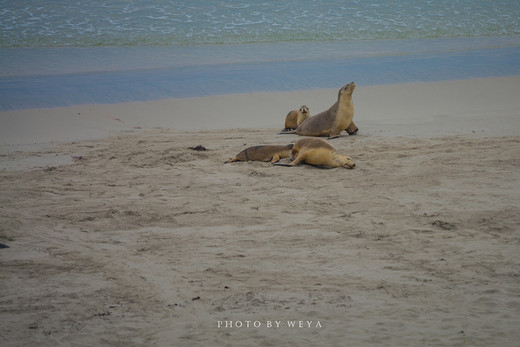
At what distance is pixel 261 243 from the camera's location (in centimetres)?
415

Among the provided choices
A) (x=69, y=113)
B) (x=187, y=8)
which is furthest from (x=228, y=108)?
(x=187, y=8)

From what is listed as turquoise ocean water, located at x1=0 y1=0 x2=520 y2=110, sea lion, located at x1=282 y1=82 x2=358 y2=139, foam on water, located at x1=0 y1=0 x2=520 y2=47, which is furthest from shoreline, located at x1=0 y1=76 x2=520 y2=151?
foam on water, located at x1=0 y1=0 x2=520 y2=47

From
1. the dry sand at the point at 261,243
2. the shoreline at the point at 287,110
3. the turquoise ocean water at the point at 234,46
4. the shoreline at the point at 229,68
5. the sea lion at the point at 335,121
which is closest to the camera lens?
A: the dry sand at the point at 261,243

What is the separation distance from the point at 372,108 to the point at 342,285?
281 inches

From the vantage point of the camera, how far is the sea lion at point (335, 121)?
8.42 metres

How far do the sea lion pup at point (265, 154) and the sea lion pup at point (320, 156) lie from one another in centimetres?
25

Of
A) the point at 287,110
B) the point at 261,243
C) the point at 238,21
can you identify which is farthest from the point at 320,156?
the point at 238,21

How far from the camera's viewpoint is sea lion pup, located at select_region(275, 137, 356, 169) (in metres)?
6.35

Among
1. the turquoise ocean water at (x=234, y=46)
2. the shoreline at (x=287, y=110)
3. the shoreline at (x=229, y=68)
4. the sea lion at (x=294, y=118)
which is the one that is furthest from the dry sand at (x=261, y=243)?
the turquoise ocean water at (x=234, y=46)

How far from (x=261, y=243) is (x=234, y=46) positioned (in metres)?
13.8

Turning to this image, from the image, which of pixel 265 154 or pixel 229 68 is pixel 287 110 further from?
pixel 229 68

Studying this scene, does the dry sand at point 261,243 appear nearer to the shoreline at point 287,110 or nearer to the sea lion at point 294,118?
the shoreline at point 287,110

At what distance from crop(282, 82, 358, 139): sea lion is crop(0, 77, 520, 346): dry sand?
28 centimetres

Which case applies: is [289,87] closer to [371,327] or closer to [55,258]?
[55,258]
